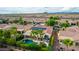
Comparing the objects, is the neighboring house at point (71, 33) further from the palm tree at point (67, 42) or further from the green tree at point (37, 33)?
the green tree at point (37, 33)

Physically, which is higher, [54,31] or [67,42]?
[54,31]

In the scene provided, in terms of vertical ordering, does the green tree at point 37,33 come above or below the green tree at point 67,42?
above

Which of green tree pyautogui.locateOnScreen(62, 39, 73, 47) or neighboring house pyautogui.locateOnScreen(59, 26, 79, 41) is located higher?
neighboring house pyautogui.locateOnScreen(59, 26, 79, 41)

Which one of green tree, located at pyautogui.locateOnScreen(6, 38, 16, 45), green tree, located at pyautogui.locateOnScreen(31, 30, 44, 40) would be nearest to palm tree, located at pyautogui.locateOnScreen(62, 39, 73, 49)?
green tree, located at pyautogui.locateOnScreen(31, 30, 44, 40)

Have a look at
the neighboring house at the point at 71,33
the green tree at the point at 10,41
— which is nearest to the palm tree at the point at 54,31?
the neighboring house at the point at 71,33

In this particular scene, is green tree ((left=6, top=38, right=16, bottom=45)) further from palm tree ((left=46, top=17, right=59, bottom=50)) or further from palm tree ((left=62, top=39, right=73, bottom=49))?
palm tree ((left=62, top=39, right=73, bottom=49))

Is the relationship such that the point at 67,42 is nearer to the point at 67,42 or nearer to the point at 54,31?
the point at 67,42

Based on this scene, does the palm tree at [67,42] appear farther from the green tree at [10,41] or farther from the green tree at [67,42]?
the green tree at [10,41]

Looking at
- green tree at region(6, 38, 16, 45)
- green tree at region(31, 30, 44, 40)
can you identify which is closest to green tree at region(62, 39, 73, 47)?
green tree at region(31, 30, 44, 40)

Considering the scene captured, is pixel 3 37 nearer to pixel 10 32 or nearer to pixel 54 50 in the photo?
pixel 10 32

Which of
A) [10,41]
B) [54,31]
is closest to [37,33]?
[54,31]
